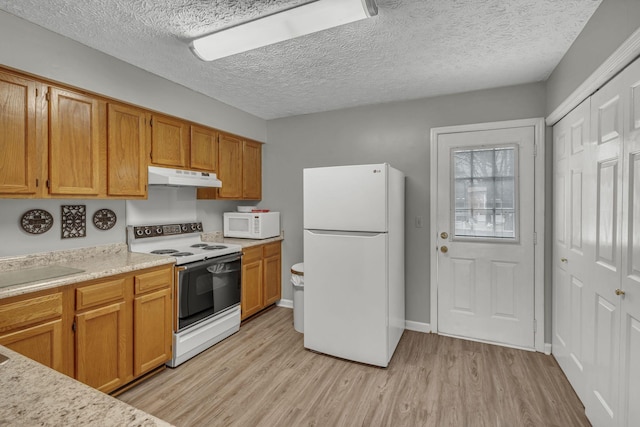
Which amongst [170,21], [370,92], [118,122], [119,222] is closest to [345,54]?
[370,92]

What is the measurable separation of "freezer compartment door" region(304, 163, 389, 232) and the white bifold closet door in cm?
127

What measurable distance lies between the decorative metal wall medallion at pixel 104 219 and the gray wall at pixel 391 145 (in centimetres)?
182

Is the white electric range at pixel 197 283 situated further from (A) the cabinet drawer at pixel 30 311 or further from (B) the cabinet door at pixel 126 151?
(A) the cabinet drawer at pixel 30 311

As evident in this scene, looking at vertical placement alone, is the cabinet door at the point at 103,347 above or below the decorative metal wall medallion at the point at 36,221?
below

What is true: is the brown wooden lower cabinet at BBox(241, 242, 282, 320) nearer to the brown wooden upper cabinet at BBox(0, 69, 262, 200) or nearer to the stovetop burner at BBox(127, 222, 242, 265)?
the stovetop burner at BBox(127, 222, 242, 265)

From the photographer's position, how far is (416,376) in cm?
249

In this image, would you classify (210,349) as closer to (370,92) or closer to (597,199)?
(370,92)

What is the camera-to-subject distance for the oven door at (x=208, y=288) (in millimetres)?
2650

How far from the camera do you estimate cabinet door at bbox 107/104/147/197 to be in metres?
2.45

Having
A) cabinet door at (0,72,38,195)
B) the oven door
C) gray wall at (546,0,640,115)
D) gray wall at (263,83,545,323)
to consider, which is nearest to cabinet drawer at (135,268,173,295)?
the oven door

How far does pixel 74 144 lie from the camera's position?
2.23 metres

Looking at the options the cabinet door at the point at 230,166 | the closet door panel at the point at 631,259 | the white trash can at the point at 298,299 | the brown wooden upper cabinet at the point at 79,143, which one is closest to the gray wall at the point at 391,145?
the cabinet door at the point at 230,166

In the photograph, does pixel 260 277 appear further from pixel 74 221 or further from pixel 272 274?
pixel 74 221

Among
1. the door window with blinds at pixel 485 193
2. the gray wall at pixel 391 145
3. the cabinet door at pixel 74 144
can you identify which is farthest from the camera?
the gray wall at pixel 391 145
